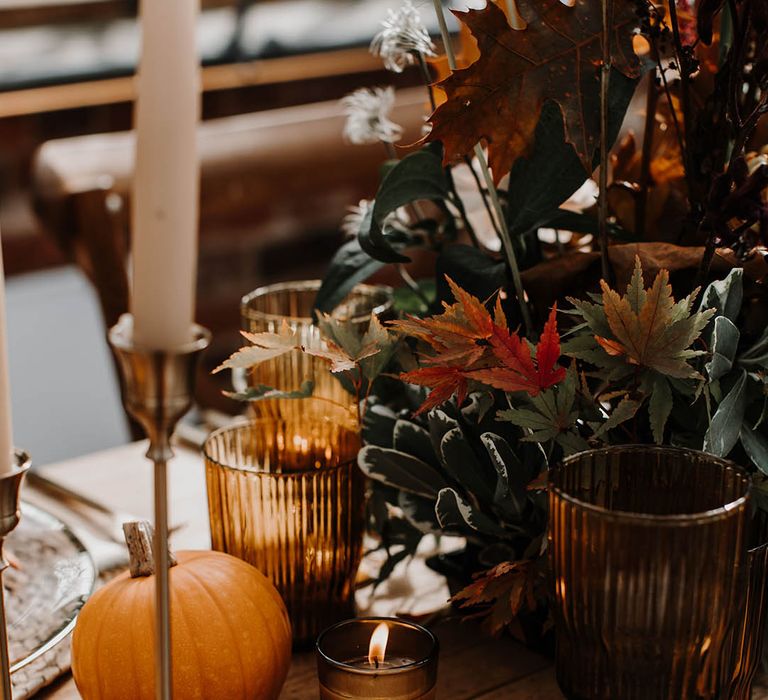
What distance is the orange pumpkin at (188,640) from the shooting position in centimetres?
58

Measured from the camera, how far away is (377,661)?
1.89 feet

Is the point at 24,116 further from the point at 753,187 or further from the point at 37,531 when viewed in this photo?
the point at 753,187

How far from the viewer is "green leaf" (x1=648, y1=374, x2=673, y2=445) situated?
1.83 ft

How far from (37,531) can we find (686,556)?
1.65ft

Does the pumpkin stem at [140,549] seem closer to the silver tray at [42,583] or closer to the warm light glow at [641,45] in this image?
the silver tray at [42,583]

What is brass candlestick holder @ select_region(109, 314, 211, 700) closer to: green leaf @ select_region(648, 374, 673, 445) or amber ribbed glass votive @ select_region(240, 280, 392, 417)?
green leaf @ select_region(648, 374, 673, 445)

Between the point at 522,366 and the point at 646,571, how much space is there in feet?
0.41

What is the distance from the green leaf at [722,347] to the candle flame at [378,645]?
0.21 meters

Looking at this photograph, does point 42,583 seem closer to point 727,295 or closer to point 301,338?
point 301,338

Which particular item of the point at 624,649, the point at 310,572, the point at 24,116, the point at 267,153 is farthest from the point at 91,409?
the point at 624,649

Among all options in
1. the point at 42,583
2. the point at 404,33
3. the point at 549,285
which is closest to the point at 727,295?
the point at 549,285

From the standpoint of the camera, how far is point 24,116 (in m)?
2.91

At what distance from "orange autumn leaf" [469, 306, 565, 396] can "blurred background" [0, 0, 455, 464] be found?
1043 millimetres

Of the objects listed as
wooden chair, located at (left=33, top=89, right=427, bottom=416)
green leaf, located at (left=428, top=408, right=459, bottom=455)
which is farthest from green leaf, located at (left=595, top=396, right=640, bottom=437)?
wooden chair, located at (left=33, top=89, right=427, bottom=416)
